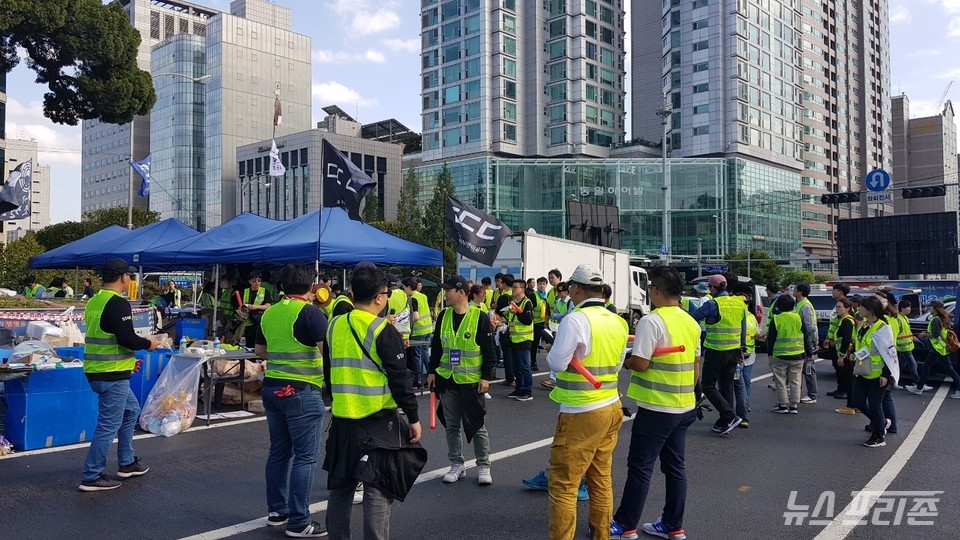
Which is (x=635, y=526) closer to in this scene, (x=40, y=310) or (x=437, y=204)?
(x=40, y=310)

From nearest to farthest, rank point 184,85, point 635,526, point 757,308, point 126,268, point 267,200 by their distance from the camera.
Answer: point 635,526
point 126,268
point 757,308
point 267,200
point 184,85

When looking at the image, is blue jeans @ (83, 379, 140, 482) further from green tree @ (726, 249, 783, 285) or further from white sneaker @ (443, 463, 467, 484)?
green tree @ (726, 249, 783, 285)

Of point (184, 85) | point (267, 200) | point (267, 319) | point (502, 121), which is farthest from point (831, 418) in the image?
point (184, 85)

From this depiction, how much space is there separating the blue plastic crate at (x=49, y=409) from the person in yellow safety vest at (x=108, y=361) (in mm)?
1778

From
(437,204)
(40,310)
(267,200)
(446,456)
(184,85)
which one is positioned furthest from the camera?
(184,85)

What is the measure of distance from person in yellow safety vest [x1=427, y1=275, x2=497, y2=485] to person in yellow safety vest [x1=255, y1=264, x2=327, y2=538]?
126 cm

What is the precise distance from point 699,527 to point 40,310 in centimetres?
1175

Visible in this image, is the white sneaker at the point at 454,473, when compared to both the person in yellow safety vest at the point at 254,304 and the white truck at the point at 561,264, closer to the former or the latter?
the person in yellow safety vest at the point at 254,304

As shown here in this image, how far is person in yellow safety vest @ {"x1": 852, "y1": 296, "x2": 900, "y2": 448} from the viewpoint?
8062 mm

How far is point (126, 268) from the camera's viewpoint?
249 inches

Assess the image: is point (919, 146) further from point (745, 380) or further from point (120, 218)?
point (745, 380)

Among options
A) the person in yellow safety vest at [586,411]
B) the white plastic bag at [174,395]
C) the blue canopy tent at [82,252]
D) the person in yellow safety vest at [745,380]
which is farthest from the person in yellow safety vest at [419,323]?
the blue canopy tent at [82,252]

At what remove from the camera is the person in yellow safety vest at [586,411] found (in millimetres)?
4375

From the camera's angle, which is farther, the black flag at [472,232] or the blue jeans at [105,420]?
the black flag at [472,232]
